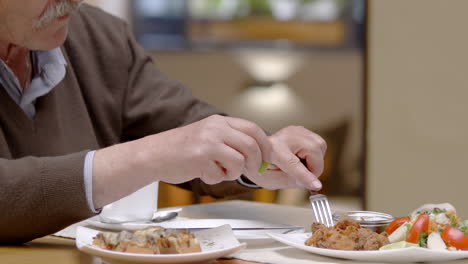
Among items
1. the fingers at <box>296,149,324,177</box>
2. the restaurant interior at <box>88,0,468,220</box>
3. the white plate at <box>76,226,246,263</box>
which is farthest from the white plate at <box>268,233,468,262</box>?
the restaurant interior at <box>88,0,468,220</box>

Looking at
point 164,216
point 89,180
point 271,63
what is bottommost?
point 164,216

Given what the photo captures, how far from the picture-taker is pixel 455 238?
112 centimetres

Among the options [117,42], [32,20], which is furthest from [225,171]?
[117,42]

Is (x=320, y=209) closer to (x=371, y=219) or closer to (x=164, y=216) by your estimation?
(x=371, y=219)

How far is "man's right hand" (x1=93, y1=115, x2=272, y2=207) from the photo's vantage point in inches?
44.4

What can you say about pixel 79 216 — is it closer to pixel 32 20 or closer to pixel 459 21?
pixel 32 20

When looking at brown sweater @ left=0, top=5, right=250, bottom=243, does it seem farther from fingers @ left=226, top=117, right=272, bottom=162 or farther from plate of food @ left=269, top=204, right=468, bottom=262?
plate of food @ left=269, top=204, right=468, bottom=262

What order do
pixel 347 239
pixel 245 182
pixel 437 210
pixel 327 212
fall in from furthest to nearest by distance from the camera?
1. pixel 245 182
2. pixel 327 212
3. pixel 437 210
4. pixel 347 239

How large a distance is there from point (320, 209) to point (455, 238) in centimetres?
28

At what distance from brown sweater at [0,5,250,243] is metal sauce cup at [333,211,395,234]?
40 cm

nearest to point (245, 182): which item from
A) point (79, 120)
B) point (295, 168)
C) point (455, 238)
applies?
point (295, 168)

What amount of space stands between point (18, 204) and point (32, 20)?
19.0 inches

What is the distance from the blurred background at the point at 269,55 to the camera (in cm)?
627

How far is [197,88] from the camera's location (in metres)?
6.42
